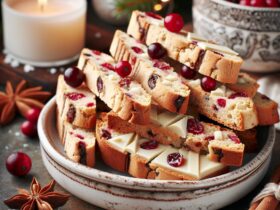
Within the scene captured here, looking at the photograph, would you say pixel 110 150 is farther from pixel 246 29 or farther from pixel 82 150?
pixel 246 29

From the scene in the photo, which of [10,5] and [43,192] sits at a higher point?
[10,5]

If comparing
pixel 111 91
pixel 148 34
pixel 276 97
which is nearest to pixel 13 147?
pixel 111 91

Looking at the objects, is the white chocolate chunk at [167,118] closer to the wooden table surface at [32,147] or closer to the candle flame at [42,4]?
the wooden table surface at [32,147]

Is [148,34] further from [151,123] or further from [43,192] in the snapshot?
[43,192]

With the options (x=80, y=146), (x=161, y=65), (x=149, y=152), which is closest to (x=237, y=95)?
(x=161, y=65)

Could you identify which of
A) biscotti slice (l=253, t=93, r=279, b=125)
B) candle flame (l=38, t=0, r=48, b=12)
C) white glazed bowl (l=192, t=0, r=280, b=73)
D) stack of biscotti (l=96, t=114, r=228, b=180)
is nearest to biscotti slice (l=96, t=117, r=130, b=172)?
stack of biscotti (l=96, t=114, r=228, b=180)

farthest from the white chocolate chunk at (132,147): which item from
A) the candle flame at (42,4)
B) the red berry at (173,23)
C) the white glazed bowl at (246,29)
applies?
the candle flame at (42,4)
